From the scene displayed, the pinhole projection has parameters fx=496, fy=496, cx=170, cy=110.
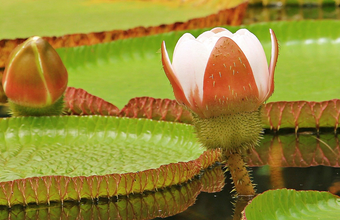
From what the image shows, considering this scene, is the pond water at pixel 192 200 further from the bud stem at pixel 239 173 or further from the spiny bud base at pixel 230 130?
the spiny bud base at pixel 230 130

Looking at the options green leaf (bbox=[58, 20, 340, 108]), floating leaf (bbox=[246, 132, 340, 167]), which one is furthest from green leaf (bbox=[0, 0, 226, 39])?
floating leaf (bbox=[246, 132, 340, 167])

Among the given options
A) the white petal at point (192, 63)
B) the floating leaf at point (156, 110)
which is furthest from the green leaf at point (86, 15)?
the white petal at point (192, 63)

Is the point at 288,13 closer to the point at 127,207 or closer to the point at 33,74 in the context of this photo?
the point at 33,74

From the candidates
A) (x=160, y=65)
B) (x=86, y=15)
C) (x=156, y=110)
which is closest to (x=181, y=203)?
(x=156, y=110)

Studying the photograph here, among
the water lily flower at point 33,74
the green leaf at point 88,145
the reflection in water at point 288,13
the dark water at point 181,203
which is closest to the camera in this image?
the dark water at point 181,203

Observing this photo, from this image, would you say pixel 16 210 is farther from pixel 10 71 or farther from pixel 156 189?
pixel 10 71

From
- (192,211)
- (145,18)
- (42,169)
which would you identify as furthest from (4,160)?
(145,18)
